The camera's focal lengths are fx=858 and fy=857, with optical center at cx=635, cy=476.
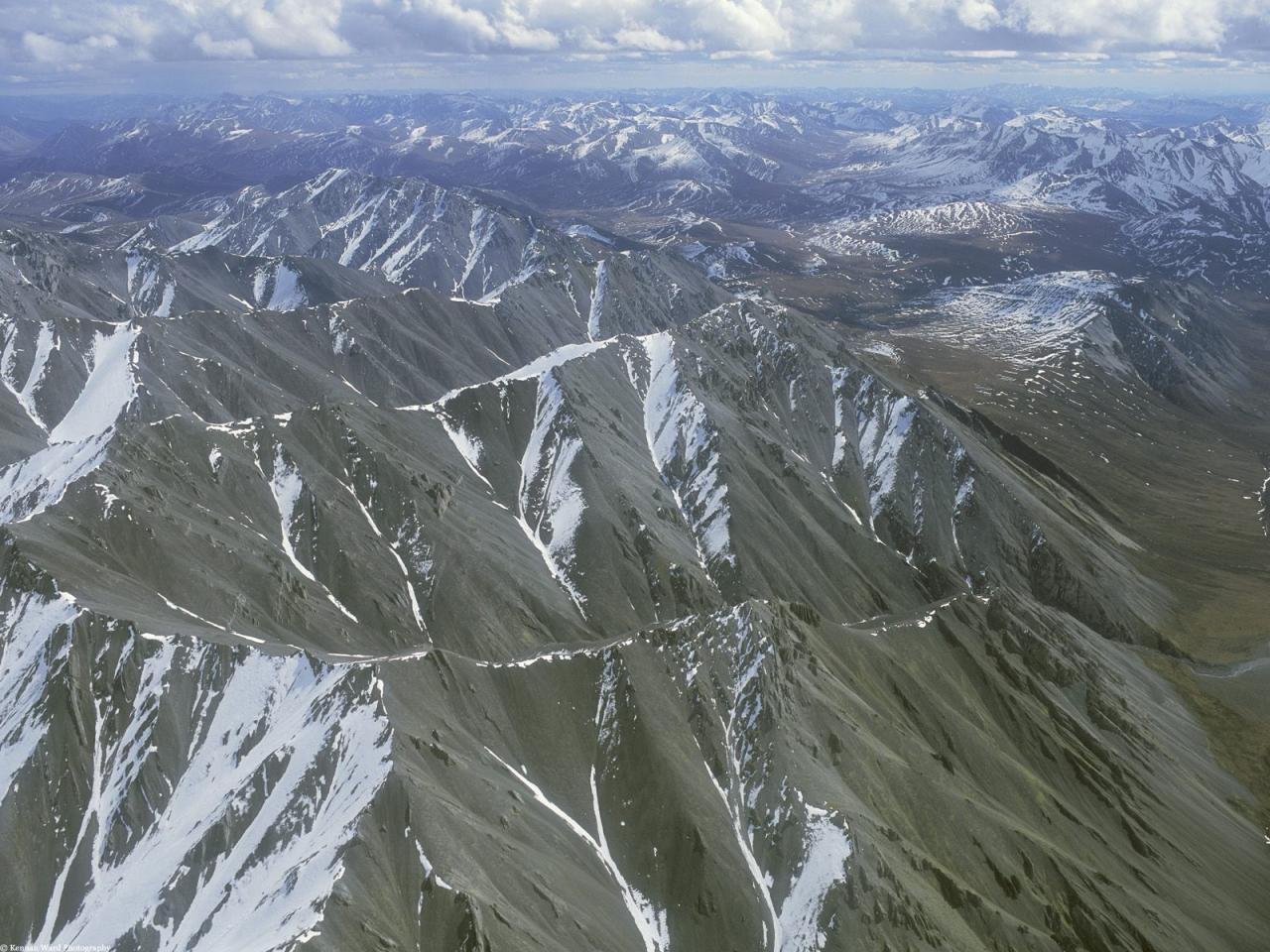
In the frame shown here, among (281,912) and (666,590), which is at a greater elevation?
(281,912)

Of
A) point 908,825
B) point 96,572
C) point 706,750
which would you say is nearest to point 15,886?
point 96,572

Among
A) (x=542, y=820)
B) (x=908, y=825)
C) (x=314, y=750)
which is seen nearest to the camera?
(x=314, y=750)

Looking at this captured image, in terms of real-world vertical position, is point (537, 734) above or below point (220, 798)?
below

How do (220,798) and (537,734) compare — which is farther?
(537,734)

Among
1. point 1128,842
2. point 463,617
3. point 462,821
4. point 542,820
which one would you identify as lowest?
point 1128,842

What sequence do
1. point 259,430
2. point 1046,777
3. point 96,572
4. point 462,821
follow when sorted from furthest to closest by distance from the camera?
point 259,430 → point 1046,777 → point 96,572 → point 462,821

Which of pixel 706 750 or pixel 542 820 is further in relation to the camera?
pixel 706 750

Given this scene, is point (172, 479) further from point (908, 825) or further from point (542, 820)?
point (908, 825)

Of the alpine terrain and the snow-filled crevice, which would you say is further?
the alpine terrain

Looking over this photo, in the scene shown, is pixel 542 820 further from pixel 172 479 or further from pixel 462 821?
pixel 172 479

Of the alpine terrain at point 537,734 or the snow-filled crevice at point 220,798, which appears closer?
the snow-filled crevice at point 220,798
